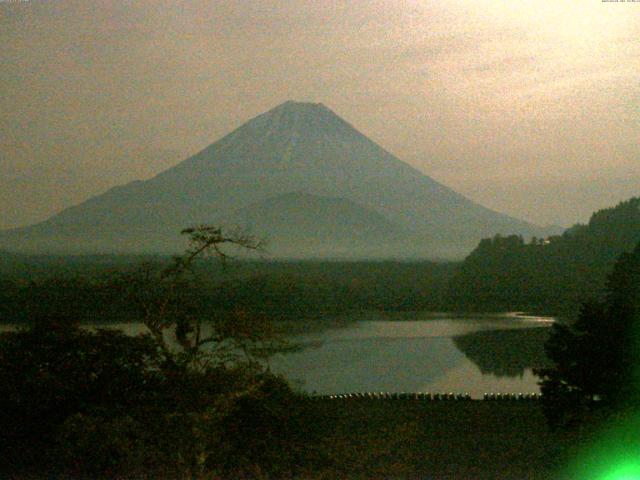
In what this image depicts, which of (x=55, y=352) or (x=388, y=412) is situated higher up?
(x=55, y=352)

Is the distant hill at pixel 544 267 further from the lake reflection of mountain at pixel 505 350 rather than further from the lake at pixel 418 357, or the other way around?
the lake reflection of mountain at pixel 505 350

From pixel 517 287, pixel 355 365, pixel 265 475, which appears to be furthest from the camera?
pixel 517 287

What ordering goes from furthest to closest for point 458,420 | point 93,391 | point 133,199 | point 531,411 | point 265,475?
1. point 133,199
2. point 531,411
3. point 458,420
4. point 93,391
5. point 265,475

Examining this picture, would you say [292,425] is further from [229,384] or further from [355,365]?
[355,365]

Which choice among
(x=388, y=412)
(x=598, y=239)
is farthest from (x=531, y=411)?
(x=598, y=239)

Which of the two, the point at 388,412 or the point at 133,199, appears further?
the point at 133,199

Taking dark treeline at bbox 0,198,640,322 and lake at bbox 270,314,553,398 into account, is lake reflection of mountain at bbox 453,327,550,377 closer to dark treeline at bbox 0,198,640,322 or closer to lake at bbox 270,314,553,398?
lake at bbox 270,314,553,398

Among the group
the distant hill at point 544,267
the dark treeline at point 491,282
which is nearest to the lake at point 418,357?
the dark treeline at point 491,282
